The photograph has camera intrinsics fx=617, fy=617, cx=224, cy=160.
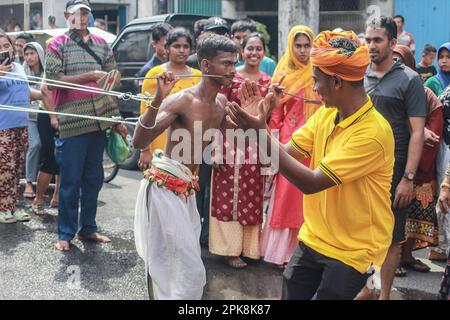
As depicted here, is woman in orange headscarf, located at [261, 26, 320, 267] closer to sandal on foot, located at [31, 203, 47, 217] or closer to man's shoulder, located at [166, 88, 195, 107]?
man's shoulder, located at [166, 88, 195, 107]

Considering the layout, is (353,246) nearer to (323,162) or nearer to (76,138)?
(323,162)

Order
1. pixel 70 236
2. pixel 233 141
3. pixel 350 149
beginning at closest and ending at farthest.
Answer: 1. pixel 350 149
2. pixel 233 141
3. pixel 70 236

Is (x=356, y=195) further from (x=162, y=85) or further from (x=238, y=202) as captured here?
(x=238, y=202)

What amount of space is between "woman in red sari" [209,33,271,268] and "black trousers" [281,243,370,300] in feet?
6.75

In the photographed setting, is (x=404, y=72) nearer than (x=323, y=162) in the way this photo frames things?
No

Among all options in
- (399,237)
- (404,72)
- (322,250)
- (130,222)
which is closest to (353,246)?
(322,250)

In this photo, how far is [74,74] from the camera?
5051 mm

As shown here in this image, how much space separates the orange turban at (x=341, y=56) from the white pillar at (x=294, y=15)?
9387 mm

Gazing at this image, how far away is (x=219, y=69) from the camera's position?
3.80m

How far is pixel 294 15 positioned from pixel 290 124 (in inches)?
295

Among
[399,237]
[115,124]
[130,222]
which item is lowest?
[130,222]

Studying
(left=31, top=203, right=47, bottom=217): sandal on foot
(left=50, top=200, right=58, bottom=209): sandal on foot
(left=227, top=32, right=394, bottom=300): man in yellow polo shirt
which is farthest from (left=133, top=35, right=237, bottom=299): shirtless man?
(left=50, top=200, right=58, bottom=209): sandal on foot
